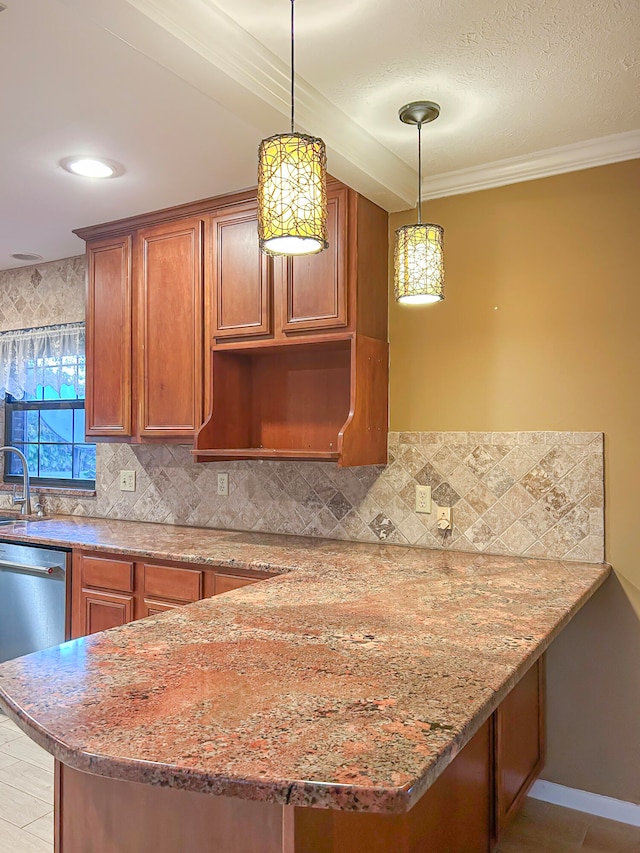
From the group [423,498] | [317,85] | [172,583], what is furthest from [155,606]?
[317,85]

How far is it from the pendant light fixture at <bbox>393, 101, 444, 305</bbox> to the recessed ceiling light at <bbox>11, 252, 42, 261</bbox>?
260 centimetres

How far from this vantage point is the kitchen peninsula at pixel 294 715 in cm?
91

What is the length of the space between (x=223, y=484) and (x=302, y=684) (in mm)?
2155

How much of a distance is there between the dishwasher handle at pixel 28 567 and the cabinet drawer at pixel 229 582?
3.03ft

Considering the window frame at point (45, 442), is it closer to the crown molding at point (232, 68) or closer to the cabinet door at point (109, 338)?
the cabinet door at point (109, 338)

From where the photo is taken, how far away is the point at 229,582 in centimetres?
252

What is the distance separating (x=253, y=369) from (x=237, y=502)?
0.66m

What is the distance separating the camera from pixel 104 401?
3408 mm

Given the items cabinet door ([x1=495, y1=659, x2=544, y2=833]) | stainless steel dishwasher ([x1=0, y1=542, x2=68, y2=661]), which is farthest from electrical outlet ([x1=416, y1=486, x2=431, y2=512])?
stainless steel dishwasher ([x1=0, y1=542, x2=68, y2=661])

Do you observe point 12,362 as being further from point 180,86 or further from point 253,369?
point 180,86

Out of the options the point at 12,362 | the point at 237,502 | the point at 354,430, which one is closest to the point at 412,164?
the point at 354,430

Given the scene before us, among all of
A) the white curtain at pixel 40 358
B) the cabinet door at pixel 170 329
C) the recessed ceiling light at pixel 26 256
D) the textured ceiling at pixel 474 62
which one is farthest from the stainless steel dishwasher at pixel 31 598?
the textured ceiling at pixel 474 62

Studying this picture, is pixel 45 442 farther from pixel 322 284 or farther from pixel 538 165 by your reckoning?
pixel 538 165

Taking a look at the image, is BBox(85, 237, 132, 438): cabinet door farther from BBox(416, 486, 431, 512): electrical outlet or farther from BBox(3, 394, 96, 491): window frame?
BBox(416, 486, 431, 512): electrical outlet
